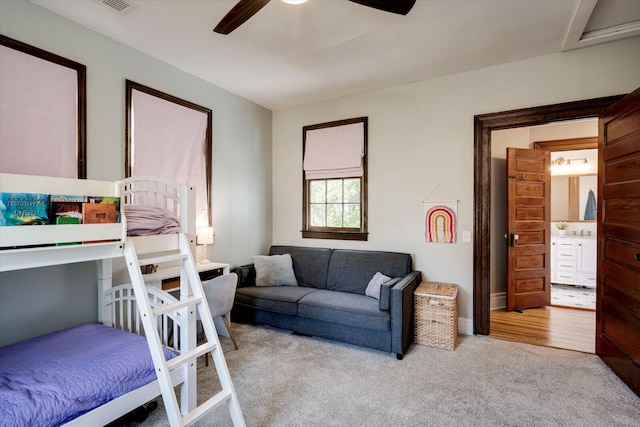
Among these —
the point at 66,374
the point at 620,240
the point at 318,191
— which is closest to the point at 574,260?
the point at 620,240

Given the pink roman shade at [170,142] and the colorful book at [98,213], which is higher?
the pink roman shade at [170,142]

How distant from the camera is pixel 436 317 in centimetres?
305

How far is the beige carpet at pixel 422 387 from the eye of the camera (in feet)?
6.63

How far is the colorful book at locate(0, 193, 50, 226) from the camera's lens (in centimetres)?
137

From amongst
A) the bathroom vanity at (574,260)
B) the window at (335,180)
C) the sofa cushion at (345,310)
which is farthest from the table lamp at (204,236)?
the bathroom vanity at (574,260)

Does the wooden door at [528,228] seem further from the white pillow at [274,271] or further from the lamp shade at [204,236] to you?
the lamp shade at [204,236]

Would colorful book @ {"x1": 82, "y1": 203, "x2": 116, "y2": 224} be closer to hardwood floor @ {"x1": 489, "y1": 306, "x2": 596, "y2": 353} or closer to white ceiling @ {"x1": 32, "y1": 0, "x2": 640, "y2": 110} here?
white ceiling @ {"x1": 32, "y1": 0, "x2": 640, "y2": 110}

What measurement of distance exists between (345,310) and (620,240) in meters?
2.24

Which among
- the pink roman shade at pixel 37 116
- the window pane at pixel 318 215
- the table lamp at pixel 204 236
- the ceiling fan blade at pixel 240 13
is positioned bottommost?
the table lamp at pixel 204 236

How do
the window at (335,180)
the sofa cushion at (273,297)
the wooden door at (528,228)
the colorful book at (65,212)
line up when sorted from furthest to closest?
the wooden door at (528,228) < the window at (335,180) < the sofa cushion at (273,297) < the colorful book at (65,212)

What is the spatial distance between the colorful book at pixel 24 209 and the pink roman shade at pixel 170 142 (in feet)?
4.96

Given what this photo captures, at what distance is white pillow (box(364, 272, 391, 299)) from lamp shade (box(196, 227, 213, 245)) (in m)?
1.77

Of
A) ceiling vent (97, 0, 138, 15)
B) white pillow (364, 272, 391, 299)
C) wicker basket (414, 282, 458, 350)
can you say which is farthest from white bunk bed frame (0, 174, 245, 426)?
wicker basket (414, 282, 458, 350)

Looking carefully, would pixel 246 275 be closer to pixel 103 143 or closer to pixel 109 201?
pixel 103 143
